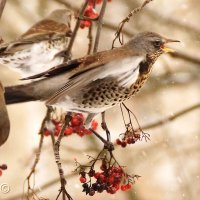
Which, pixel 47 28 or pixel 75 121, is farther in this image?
pixel 47 28

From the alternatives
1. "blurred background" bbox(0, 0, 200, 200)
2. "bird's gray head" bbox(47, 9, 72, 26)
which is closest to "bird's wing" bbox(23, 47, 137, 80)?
"bird's gray head" bbox(47, 9, 72, 26)

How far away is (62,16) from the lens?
1794 millimetres

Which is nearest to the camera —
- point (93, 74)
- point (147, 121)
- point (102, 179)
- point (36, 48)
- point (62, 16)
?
point (93, 74)

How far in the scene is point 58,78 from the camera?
3.02 ft

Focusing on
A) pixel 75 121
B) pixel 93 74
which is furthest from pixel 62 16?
pixel 93 74

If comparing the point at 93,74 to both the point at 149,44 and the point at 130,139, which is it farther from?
the point at 130,139

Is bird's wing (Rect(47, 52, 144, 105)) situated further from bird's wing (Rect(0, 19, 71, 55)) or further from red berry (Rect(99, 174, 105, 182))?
bird's wing (Rect(0, 19, 71, 55))

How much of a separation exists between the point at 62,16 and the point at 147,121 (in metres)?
0.92

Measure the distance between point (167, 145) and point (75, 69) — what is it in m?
1.76

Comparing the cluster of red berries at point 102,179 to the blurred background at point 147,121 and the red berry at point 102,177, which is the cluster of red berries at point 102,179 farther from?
the blurred background at point 147,121

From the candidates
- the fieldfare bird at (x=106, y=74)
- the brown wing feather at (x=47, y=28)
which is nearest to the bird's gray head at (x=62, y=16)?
the brown wing feather at (x=47, y=28)

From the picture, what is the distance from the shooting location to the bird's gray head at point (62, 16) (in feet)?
5.71

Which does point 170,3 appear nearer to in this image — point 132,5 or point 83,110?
point 132,5

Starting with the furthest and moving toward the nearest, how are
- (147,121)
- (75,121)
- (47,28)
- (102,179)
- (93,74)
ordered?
(147,121) < (47,28) < (75,121) < (102,179) < (93,74)
